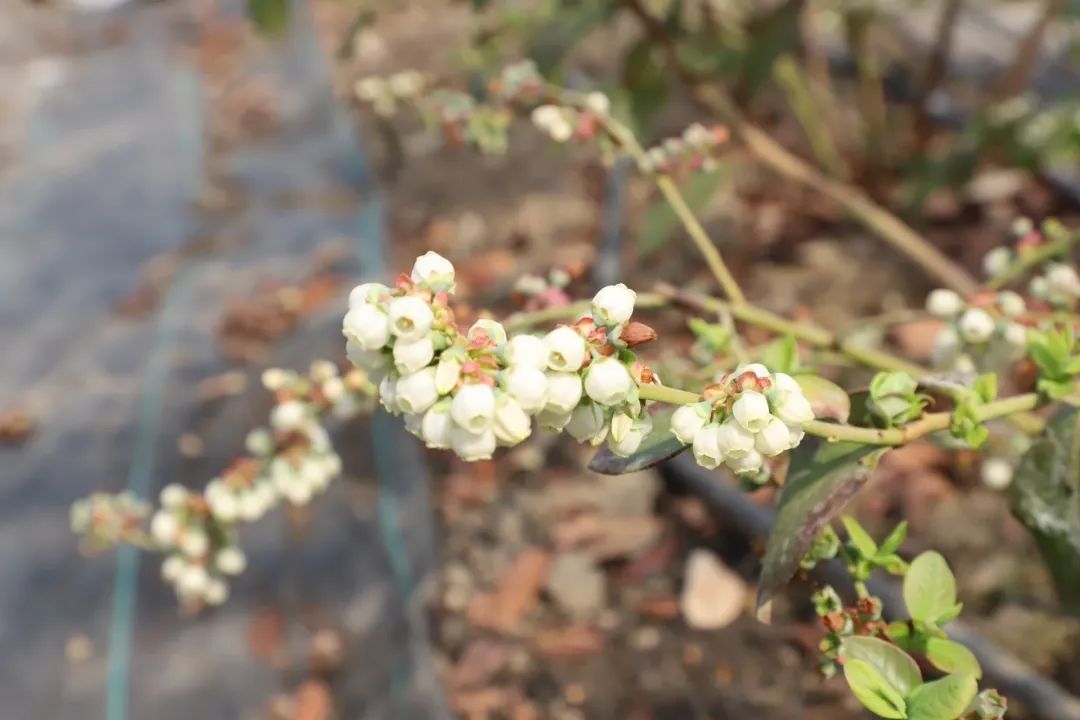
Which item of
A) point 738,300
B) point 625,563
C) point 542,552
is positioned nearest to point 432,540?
point 542,552

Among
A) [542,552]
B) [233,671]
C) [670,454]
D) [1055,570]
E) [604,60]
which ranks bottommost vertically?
[233,671]

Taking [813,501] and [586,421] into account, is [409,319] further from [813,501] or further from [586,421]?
[813,501]

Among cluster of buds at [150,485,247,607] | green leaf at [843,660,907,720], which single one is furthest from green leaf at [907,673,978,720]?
cluster of buds at [150,485,247,607]

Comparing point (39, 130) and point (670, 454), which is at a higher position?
point (670, 454)

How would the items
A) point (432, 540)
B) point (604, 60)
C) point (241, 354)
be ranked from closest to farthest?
point (432, 540)
point (241, 354)
point (604, 60)

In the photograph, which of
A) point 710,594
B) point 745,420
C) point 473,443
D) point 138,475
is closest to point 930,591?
point 745,420

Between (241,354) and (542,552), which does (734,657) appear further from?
(241,354)
